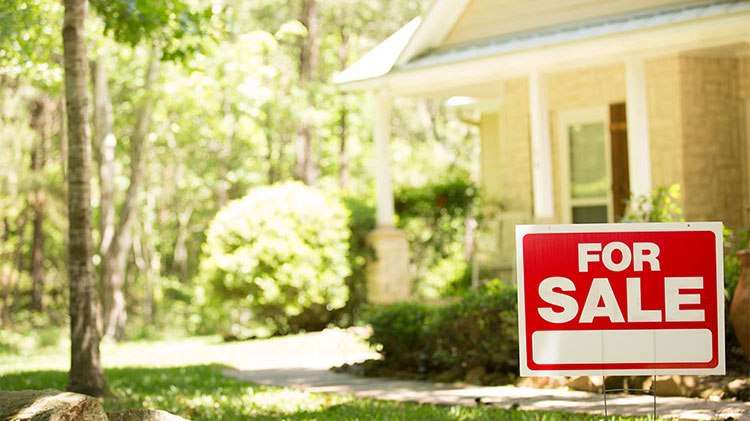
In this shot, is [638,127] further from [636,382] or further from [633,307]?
[633,307]

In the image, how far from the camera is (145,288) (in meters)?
28.9

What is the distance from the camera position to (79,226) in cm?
775

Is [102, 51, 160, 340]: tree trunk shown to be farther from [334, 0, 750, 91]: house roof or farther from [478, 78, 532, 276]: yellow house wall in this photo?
[478, 78, 532, 276]: yellow house wall

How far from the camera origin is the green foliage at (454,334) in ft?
27.7

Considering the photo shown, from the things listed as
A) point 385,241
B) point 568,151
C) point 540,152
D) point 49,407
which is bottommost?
point 49,407

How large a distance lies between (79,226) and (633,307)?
495 cm

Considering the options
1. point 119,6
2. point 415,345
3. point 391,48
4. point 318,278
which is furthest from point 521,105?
point 119,6

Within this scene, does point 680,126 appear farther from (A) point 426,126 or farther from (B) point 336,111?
(A) point 426,126

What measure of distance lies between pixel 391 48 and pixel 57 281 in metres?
17.5

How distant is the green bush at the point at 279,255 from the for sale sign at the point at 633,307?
10.3 m

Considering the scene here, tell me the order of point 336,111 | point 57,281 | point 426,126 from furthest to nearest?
point 426,126 → point 57,281 → point 336,111

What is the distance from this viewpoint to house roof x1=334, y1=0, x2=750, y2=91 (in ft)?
34.3

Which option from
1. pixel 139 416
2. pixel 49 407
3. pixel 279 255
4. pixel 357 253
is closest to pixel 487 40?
pixel 357 253

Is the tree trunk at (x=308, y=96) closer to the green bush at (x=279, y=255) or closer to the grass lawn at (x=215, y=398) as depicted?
the green bush at (x=279, y=255)
